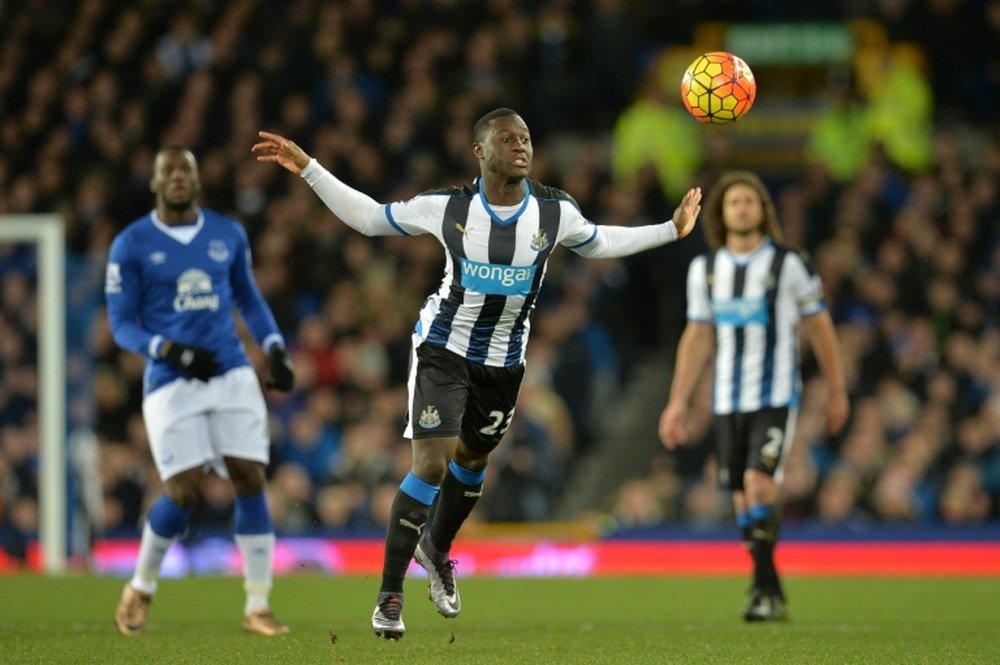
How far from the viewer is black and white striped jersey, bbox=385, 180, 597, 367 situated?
7785 mm

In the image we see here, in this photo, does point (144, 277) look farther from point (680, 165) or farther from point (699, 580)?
point (680, 165)

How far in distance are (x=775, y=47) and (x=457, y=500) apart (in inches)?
450

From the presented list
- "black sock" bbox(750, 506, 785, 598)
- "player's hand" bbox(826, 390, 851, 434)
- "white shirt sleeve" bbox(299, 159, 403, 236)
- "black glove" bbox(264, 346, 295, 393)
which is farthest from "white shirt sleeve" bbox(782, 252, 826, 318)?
"white shirt sleeve" bbox(299, 159, 403, 236)

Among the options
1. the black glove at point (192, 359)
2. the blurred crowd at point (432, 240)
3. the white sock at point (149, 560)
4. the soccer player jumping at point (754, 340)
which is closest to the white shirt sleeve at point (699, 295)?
the soccer player jumping at point (754, 340)

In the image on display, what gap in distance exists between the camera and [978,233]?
1661 cm

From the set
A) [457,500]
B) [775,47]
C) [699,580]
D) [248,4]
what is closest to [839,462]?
[699,580]

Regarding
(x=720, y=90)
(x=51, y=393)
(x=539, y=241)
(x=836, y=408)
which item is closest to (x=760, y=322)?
(x=836, y=408)

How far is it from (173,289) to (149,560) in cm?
132

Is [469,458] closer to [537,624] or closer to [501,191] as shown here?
[501,191]

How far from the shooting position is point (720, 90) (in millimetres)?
8258

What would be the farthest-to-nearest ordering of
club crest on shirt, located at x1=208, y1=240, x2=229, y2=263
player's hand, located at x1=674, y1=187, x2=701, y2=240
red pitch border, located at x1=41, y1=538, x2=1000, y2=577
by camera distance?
red pitch border, located at x1=41, y1=538, x2=1000, y2=577 < club crest on shirt, located at x1=208, y1=240, x2=229, y2=263 < player's hand, located at x1=674, y1=187, x2=701, y2=240

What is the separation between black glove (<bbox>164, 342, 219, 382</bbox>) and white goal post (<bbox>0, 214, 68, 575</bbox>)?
618cm

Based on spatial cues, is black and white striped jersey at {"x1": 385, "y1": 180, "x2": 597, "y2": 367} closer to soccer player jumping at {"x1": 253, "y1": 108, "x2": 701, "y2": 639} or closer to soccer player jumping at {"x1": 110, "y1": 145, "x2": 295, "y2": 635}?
soccer player jumping at {"x1": 253, "y1": 108, "x2": 701, "y2": 639}

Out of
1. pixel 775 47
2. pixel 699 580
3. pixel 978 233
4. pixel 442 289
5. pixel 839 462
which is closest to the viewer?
pixel 442 289
